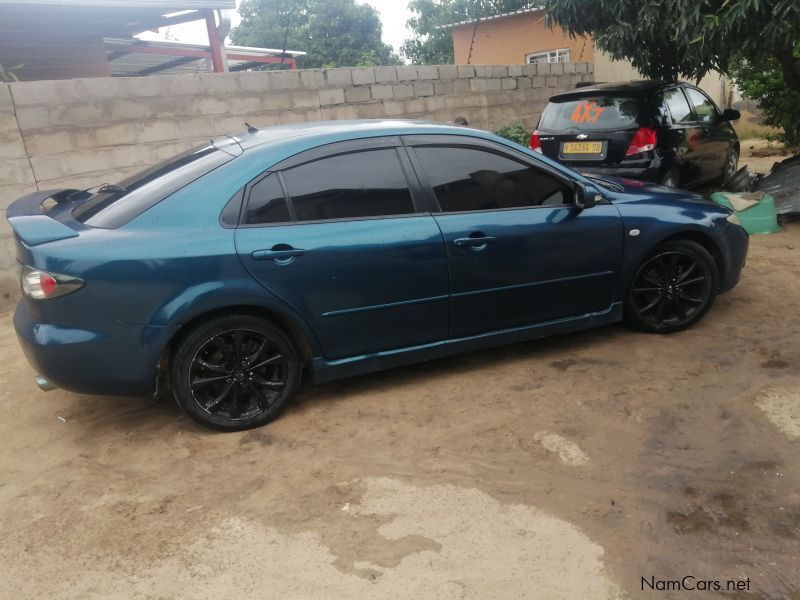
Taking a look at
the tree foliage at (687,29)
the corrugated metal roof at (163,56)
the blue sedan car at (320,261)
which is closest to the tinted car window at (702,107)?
the tree foliage at (687,29)

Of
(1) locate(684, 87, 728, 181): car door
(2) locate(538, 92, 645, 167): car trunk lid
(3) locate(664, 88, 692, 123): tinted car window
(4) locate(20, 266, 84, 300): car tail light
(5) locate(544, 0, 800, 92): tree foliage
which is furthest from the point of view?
(1) locate(684, 87, 728, 181): car door

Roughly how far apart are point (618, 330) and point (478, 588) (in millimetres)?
2715

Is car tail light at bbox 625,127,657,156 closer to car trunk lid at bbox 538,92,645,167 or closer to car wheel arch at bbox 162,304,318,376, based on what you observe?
car trunk lid at bbox 538,92,645,167

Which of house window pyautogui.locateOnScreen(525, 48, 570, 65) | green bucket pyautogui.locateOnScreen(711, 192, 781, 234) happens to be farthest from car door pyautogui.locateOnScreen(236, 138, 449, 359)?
house window pyautogui.locateOnScreen(525, 48, 570, 65)

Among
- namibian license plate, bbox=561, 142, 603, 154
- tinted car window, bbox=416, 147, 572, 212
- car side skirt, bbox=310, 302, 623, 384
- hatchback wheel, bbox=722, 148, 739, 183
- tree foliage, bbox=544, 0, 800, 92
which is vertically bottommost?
car side skirt, bbox=310, 302, 623, 384

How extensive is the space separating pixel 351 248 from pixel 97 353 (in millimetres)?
1348

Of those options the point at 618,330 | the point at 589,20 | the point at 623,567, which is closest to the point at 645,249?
the point at 618,330

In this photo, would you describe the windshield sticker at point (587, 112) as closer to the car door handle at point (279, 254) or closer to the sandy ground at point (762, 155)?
the car door handle at point (279, 254)

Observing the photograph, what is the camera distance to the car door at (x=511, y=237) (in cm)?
378

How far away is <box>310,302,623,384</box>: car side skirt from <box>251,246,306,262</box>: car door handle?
594 millimetres

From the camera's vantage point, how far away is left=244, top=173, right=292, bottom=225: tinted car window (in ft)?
11.1

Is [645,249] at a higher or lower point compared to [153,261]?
lower

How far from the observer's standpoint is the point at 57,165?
19.8 feet

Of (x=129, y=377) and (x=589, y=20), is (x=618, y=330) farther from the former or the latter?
(x=589, y=20)
